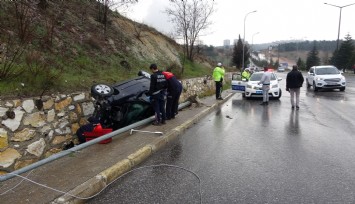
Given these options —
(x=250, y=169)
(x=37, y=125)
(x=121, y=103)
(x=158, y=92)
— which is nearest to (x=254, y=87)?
(x=158, y=92)

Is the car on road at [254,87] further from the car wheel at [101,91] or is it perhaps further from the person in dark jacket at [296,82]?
the car wheel at [101,91]

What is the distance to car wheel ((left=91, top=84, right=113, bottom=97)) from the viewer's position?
7668 mm

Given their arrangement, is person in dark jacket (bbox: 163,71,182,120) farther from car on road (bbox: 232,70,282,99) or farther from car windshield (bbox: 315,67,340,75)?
car windshield (bbox: 315,67,340,75)

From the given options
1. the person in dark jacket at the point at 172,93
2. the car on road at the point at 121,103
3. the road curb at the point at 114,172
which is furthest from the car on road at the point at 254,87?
the road curb at the point at 114,172

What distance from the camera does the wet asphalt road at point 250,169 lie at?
4531 millimetres

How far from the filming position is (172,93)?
10.0 metres

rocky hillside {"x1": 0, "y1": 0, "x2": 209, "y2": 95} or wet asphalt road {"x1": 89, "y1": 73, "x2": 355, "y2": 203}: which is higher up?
rocky hillside {"x1": 0, "y1": 0, "x2": 209, "y2": 95}

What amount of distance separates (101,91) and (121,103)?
3.16ft

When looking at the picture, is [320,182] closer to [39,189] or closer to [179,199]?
[179,199]

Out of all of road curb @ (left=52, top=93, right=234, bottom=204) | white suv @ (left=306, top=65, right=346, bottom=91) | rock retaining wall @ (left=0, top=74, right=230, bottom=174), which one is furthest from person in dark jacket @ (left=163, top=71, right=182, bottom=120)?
white suv @ (left=306, top=65, right=346, bottom=91)

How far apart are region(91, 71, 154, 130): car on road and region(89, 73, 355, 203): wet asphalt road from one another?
1.54m

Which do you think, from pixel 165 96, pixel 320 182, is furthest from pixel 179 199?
pixel 165 96

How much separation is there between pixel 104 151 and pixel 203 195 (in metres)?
2.73

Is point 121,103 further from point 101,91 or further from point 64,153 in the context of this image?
point 64,153
